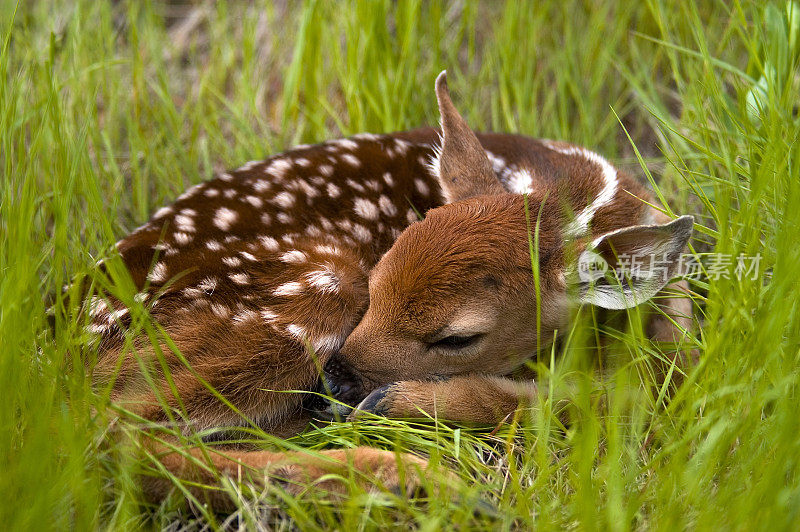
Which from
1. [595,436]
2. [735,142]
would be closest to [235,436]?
[595,436]

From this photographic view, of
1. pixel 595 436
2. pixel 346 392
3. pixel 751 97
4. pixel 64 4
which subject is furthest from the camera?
pixel 64 4

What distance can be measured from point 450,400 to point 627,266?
72cm

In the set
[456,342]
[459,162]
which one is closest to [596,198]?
[459,162]

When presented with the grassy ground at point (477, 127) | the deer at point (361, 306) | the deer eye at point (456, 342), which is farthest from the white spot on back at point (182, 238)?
the deer eye at point (456, 342)

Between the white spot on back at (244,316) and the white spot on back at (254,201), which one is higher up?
the white spot on back at (254,201)

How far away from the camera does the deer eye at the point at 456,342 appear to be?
103 inches

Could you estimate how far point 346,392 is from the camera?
2693 mm

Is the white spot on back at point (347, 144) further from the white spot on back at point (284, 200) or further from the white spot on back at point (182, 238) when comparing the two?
the white spot on back at point (182, 238)

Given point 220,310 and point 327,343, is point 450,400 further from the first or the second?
point 220,310

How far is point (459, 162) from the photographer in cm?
299

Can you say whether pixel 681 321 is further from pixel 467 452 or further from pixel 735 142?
pixel 467 452

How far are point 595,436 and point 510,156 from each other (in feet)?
5.43

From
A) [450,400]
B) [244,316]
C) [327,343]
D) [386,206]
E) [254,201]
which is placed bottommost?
[450,400]

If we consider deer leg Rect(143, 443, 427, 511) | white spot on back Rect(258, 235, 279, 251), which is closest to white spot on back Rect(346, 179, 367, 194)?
white spot on back Rect(258, 235, 279, 251)
